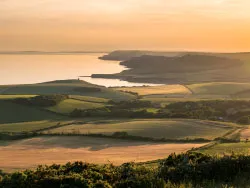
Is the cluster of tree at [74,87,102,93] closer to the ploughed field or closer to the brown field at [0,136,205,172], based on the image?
the ploughed field

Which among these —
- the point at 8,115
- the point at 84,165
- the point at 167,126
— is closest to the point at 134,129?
the point at 167,126

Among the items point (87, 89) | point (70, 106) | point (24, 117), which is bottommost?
point (24, 117)

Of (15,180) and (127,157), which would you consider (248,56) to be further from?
(15,180)

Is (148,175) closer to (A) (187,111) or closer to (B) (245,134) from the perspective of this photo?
(B) (245,134)

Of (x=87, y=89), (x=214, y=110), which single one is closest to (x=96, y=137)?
(x=214, y=110)

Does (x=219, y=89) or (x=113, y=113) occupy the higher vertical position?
(x=219, y=89)

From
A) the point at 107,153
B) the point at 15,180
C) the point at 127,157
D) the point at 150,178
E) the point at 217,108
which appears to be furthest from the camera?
the point at 217,108
